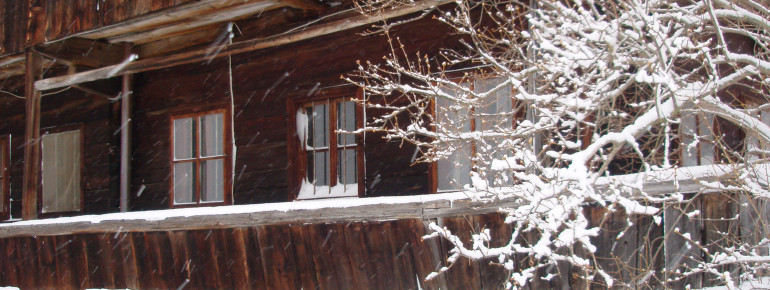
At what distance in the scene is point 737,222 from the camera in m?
5.09

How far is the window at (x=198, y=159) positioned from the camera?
1077 centimetres

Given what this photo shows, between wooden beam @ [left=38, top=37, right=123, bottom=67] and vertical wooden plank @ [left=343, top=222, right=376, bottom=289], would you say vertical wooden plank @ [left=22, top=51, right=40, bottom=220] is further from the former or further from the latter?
vertical wooden plank @ [left=343, top=222, right=376, bottom=289]

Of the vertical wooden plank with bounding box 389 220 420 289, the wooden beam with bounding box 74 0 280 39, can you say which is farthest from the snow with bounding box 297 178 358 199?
the vertical wooden plank with bounding box 389 220 420 289

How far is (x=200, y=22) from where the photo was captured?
9.51 metres

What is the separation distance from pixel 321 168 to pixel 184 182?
100 inches

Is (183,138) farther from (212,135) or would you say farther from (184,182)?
(184,182)

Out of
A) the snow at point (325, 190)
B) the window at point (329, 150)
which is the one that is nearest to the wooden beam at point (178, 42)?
the window at point (329, 150)

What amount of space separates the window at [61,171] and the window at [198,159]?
2.10 meters

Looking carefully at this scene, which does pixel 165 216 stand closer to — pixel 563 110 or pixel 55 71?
pixel 563 110

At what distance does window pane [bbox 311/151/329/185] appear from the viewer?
964 centimetres

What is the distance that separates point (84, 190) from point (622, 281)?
9542 mm

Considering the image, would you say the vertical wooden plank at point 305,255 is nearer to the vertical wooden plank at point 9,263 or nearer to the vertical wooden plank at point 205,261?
the vertical wooden plank at point 205,261

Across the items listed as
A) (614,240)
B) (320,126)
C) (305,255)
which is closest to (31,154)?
(320,126)

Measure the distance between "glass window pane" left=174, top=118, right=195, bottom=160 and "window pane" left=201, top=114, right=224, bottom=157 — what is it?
8.6 inches
